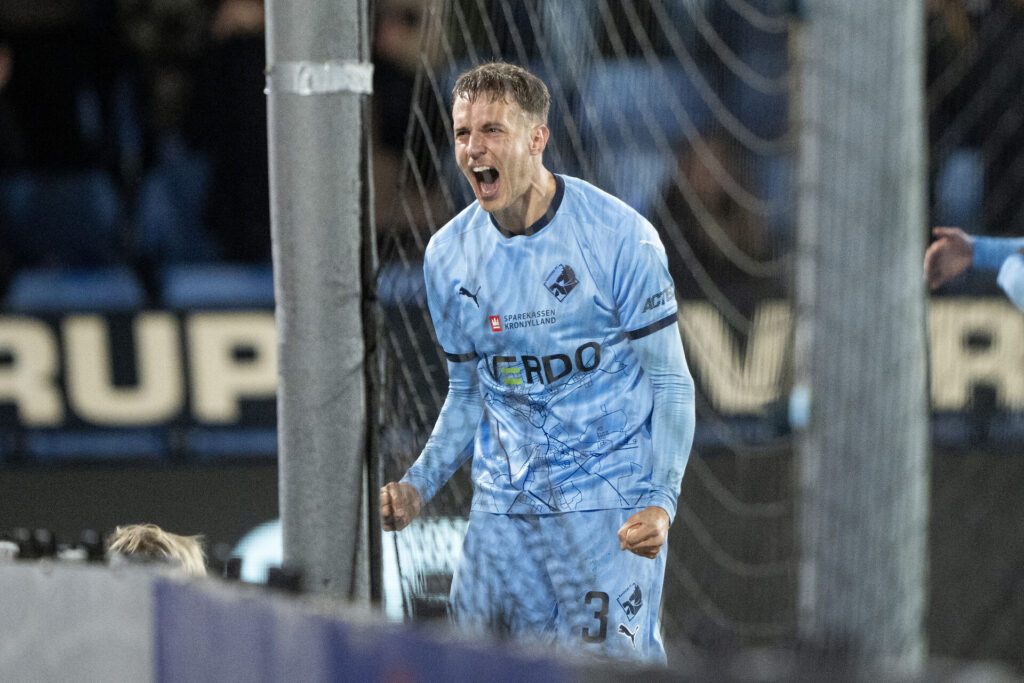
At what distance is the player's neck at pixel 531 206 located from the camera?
12.4ft

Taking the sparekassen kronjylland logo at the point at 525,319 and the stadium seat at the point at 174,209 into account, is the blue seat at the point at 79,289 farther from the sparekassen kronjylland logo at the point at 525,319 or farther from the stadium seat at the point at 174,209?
the sparekassen kronjylland logo at the point at 525,319

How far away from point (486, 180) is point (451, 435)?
0.76 metres

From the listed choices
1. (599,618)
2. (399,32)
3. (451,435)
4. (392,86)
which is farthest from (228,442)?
(599,618)

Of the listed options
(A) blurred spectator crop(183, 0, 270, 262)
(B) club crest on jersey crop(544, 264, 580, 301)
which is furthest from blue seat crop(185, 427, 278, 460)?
(B) club crest on jersey crop(544, 264, 580, 301)

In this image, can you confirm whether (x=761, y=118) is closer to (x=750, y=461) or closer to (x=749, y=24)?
(x=749, y=24)

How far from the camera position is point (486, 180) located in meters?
3.71

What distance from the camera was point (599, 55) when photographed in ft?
17.5

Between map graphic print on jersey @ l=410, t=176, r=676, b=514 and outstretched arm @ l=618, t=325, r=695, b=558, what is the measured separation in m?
0.04

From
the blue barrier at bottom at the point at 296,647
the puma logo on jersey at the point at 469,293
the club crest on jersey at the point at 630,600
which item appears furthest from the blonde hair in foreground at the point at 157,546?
the club crest on jersey at the point at 630,600

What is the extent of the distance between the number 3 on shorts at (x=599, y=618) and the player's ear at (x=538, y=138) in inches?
46.9

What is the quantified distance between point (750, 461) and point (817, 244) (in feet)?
16.8

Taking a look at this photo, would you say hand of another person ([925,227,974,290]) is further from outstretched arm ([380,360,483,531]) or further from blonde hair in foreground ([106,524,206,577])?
blonde hair in foreground ([106,524,206,577])

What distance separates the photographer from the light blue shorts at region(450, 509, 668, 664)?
377 cm

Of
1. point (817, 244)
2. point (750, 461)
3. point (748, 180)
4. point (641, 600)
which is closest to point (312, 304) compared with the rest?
point (641, 600)
